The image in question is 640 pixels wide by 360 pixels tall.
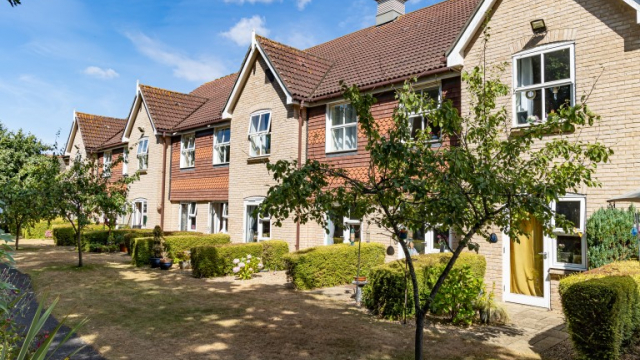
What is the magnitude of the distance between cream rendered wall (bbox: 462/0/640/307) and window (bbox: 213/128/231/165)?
12702 millimetres

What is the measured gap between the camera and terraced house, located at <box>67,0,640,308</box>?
9148 mm

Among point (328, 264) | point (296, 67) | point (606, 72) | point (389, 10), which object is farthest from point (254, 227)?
point (606, 72)

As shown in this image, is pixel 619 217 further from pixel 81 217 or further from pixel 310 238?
pixel 81 217

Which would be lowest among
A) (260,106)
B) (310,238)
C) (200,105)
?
(310,238)

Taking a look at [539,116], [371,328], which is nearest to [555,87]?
[539,116]

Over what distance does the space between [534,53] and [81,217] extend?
14731mm

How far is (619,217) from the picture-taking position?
27.7 feet

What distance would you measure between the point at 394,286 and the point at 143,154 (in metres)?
20.2

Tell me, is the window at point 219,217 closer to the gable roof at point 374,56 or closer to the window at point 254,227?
the window at point 254,227

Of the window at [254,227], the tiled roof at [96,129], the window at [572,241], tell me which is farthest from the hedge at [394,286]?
the tiled roof at [96,129]

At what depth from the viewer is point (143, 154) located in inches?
977

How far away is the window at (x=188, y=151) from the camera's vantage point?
2186 centimetres

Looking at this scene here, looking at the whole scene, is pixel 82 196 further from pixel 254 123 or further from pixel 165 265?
pixel 254 123

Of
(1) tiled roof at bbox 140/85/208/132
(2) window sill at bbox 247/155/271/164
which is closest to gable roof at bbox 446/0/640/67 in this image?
(2) window sill at bbox 247/155/271/164
